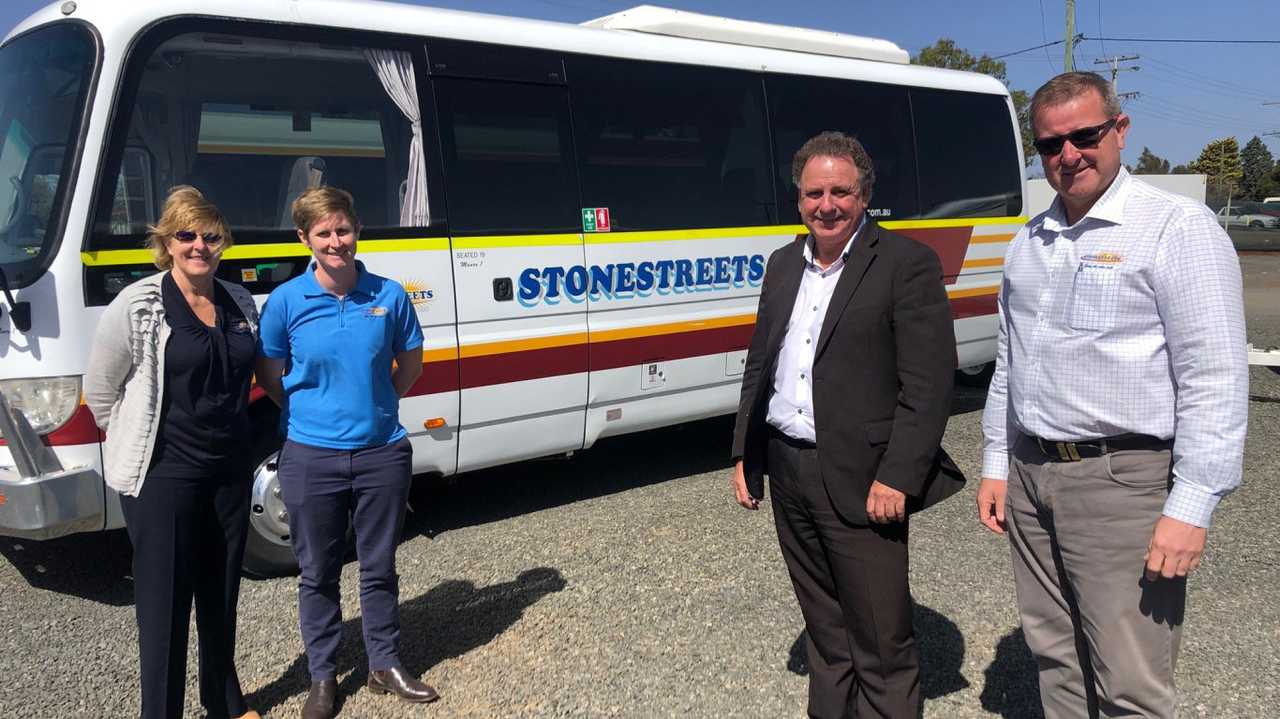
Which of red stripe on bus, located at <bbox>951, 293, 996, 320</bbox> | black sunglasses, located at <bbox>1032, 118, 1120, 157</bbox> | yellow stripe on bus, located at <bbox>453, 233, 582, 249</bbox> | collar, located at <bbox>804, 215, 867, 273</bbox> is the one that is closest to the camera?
black sunglasses, located at <bbox>1032, 118, 1120, 157</bbox>

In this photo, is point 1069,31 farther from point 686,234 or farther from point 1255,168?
point 1255,168

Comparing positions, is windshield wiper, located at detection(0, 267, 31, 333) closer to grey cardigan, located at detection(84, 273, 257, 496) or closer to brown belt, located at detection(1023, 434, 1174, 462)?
grey cardigan, located at detection(84, 273, 257, 496)

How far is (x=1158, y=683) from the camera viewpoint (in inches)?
90.9

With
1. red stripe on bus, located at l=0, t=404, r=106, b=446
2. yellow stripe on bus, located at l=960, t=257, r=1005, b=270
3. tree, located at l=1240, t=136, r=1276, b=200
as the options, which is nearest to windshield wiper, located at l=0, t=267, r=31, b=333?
red stripe on bus, located at l=0, t=404, r=106, b=446

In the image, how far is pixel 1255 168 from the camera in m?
80.9

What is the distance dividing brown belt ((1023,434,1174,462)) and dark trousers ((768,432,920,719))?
1.57ft

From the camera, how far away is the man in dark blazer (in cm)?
257

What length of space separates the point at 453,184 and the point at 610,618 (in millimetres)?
2315

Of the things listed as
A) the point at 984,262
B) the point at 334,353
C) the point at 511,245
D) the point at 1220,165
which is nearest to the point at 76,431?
the point at 334,353

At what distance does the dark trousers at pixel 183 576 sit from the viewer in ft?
9.77

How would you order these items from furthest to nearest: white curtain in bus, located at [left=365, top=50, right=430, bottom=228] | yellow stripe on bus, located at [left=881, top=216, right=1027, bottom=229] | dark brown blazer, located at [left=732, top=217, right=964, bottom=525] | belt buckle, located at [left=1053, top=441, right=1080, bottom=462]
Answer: yellow stripe on bus, located at [left=881, top=216, right=1027, bottom=229], white curtain in bus, located at [left=365, top=50, right=430, bottom=228], dark brown blazer, located at [left=732, top=217, right=964, bottom=525], belt buckle, located at [left=1053, top=441, right=1080, bottom=462]

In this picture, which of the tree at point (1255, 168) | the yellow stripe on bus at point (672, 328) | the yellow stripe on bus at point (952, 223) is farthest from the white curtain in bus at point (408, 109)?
the tree at point (1255, 168)

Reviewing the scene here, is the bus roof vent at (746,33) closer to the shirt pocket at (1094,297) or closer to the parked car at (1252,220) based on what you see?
the shirt pocket at (1094,297)

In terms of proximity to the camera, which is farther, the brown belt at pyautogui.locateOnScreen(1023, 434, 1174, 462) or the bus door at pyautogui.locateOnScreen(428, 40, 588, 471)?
the bus door at pyautogui.locateOnScreen(428, 40, 588, 471)
